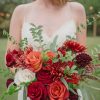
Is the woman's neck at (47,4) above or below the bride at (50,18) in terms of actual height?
above

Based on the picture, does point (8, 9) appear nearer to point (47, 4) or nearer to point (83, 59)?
point (47, 4)

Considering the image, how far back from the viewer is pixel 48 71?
2.43 metres

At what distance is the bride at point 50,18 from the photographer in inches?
122

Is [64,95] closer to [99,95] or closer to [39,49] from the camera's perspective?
[39,49]

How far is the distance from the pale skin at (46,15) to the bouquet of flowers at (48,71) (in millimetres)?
630

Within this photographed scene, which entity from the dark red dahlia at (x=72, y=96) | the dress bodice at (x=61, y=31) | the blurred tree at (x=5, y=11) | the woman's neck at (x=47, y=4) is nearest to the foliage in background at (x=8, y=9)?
the blurred tree at (x=5, y=11)

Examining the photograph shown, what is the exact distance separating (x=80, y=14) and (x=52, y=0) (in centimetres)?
22

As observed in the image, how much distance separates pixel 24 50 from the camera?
2.51m

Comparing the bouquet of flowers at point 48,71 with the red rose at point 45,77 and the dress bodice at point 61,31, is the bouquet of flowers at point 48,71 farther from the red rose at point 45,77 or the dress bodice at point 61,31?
the dress bodice at point 61,31

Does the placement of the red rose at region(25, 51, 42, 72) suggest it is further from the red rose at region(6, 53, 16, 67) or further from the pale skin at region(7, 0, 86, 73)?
the pale skin at region(7, 0, 86, 73)

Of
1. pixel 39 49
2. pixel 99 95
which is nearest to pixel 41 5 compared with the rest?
pixel 39 49

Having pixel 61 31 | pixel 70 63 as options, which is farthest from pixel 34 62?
pixel 61 31

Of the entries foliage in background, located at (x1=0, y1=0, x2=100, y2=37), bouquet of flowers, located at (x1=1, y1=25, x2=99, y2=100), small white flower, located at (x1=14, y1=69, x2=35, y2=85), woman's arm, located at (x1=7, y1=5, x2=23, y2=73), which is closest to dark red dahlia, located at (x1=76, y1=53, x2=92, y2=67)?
bouquet of flowers, located at (x1=1, y1=25, x2=99, y2=100)

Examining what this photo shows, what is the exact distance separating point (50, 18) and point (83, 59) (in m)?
0.83
